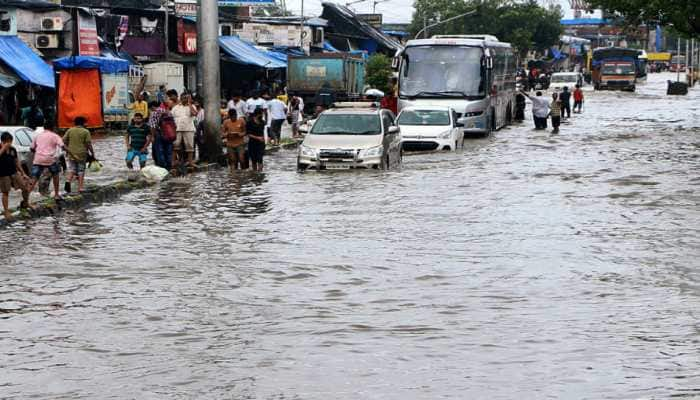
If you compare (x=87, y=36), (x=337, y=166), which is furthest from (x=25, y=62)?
(x=337, y=166)

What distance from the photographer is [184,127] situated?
85.5 feet

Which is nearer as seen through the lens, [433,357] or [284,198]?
[433,357]

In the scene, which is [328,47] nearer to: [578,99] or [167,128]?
[578,99]

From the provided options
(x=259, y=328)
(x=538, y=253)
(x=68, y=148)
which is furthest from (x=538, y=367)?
(x=68, y=148)

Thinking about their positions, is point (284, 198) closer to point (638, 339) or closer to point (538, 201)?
point (538, 201)

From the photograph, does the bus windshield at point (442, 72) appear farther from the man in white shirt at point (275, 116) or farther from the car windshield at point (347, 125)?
the car windshield at point (347, 125)

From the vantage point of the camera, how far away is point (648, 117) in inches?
2089

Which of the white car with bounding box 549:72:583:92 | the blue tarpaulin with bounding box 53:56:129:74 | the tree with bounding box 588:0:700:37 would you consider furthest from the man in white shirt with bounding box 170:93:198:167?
the white car with bounding box 549:72:583:92

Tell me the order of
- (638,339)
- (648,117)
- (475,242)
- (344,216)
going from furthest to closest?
(648,117), (344,216), (475,242), (638,339)

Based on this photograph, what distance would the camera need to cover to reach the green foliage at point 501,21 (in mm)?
119375

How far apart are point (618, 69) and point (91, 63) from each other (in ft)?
191

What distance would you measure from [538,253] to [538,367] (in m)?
5.95

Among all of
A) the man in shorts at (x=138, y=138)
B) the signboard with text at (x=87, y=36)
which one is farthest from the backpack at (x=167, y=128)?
the signboard with text at (x=87, y=36)

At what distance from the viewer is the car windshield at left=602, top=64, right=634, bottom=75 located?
291ft
